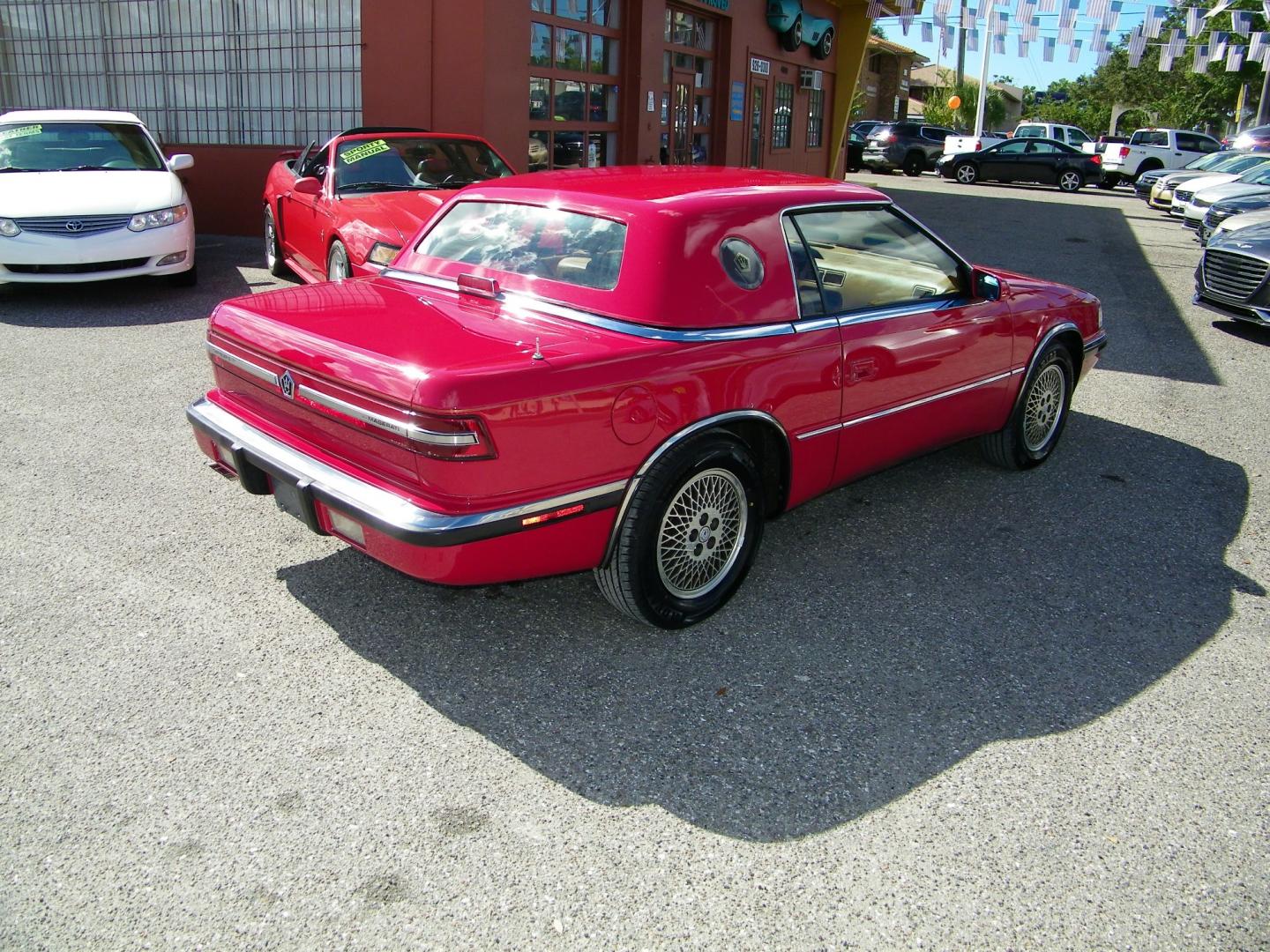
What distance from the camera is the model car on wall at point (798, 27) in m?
17.5

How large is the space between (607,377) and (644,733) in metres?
1.12

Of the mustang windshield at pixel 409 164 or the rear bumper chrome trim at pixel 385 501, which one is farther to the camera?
the mustang windshield at pixel 409 164

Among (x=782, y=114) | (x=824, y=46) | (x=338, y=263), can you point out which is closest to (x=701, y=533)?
(x=338, y=263)

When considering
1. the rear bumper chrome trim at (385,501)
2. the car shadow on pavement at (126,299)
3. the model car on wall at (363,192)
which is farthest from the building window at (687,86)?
the rear bumper chrome trim at (385,501)

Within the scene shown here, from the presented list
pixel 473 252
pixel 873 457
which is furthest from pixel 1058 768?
pixel 473 252

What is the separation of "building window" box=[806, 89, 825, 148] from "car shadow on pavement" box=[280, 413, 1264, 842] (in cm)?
1717

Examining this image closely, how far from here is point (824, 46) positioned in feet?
65.9

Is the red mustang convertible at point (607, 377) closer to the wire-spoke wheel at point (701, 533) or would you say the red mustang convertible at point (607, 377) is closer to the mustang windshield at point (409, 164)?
the wire-spoke wheel at point (701, 533)

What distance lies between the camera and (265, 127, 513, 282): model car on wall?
7.68 m

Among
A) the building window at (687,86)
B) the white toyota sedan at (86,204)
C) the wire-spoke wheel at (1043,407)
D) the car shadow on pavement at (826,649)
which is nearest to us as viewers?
the car shadow on pavement at (826,649)

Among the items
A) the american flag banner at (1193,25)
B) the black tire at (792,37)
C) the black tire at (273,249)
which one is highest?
the american flag banner at (1193,25)

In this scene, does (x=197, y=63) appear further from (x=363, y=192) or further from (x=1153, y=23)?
(x=1153, y=23)

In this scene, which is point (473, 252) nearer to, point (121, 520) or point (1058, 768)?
point (121, 520)

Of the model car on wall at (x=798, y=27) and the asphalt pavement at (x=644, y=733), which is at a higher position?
the model car on wall at (x=798, y=27)
